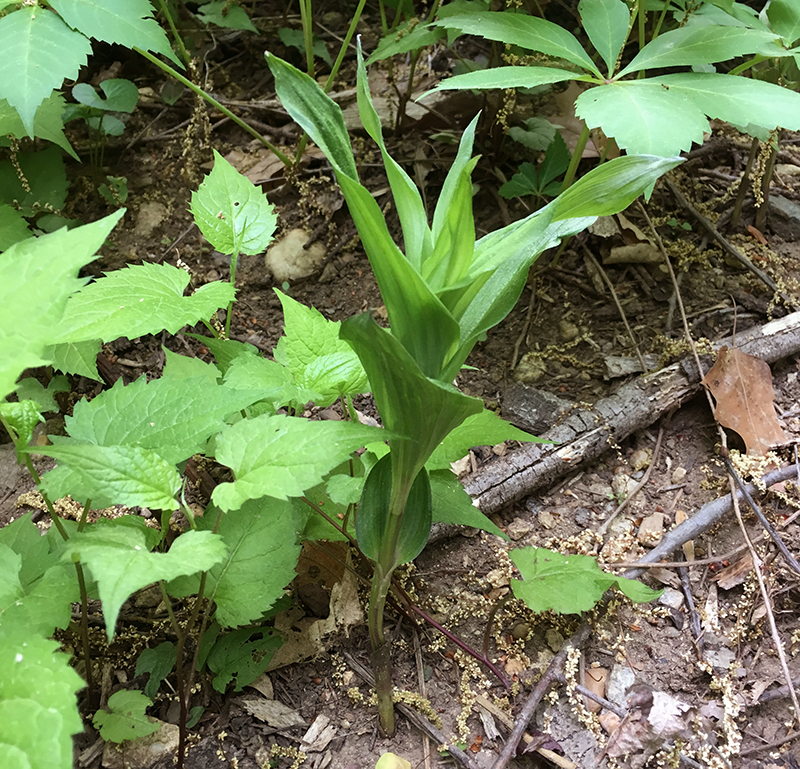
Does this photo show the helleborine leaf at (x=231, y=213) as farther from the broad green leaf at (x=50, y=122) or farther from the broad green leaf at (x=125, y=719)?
the broad green leaf at (x=125, y=719)

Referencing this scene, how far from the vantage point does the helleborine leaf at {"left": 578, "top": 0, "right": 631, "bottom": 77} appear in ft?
4.94

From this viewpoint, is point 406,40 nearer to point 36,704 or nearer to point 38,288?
point 38,288

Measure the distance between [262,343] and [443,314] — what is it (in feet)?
3.92

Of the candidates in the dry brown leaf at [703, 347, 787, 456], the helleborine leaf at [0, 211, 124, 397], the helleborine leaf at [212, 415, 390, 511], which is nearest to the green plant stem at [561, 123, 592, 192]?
the dry brown leaf at [703, 347, 787, 456]

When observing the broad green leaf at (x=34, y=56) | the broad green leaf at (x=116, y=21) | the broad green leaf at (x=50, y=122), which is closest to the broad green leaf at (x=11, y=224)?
the broad green leaf at (x=50, y=122)

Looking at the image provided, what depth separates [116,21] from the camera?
4.66 ft

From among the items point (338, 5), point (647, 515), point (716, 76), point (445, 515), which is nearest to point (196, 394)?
point (445, 515)

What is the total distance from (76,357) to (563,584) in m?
1.20

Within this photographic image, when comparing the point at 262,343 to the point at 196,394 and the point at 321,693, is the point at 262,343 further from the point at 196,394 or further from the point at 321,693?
the point at 321,693

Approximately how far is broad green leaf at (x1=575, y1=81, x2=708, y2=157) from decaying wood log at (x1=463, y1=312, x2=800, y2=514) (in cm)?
65

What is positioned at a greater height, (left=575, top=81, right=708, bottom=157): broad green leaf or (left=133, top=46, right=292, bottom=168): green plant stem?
(left=133, top=46, right=292, bottom=168): green plant stem

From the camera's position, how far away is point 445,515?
1.18m

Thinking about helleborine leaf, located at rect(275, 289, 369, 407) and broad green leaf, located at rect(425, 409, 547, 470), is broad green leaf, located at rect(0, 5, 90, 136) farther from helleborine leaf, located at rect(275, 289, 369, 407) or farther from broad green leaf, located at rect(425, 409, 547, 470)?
broad green leaf, located at rect(425, 409, 547, 470)

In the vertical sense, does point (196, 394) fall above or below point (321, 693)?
above
